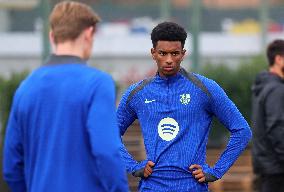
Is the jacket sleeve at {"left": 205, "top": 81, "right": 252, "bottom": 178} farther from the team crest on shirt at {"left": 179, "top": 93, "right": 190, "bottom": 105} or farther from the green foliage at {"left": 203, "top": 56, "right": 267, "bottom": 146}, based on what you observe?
the green foliage at {"left": 203, "top": 56, "right": 267, "bottom": 146}

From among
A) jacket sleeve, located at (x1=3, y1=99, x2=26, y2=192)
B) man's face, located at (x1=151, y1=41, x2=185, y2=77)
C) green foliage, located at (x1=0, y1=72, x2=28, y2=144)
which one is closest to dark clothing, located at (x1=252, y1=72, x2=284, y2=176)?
man's face, located at (x1=151, y1=41, x2=185, y2=77)

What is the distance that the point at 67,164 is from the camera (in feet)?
16.0

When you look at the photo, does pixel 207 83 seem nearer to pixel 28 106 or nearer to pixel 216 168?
pixel 216 168

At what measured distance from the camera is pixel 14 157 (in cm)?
507

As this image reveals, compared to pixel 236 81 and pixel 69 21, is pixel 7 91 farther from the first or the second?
pixel 69 21

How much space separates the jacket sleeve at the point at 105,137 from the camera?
4.79 meters

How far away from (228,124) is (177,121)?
1.13ft

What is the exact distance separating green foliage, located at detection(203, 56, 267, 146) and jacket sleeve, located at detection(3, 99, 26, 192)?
10.4 meters

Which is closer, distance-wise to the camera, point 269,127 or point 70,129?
point 70,129

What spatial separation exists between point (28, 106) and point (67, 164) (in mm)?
327

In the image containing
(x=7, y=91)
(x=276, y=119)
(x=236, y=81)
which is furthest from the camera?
(x=236, y=81)

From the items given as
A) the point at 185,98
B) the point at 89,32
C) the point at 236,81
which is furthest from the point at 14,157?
the point at 236,81

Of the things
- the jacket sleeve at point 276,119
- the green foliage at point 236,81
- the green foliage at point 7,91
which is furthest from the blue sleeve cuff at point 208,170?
the green foliage at point 7,91

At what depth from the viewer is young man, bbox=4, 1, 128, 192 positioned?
4.82m
